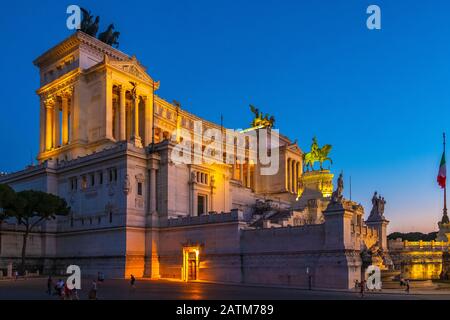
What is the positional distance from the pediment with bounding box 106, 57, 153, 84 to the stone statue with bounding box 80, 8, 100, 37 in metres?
10.6

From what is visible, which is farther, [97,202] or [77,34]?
[77,34]

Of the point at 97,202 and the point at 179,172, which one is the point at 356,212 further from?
the point at 97,202

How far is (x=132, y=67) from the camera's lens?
92750mm

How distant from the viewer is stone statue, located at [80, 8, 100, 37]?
96938mm

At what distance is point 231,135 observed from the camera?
12719 centimetres

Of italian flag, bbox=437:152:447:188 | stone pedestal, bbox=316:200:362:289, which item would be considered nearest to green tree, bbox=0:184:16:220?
stone pedestal, bbox=316:200:362:289

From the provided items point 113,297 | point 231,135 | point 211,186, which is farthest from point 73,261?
point 231,135

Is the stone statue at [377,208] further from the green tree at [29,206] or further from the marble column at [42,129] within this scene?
the marble column at [42,129]

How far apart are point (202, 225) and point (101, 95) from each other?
35.3m

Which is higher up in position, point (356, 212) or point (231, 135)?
point (231, 135)

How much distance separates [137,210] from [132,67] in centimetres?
3382

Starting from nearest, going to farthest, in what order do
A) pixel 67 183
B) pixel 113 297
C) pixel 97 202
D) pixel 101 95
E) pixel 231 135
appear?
pixel 113 297, pixel 97 202, pixel 67 183, pixel 101 95, pixel 231 135

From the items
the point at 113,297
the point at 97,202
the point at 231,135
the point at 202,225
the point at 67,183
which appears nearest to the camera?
the point at 113,297

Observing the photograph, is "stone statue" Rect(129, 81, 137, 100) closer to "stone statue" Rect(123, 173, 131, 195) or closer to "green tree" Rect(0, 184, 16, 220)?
"stone statue" Rect(123, 173, 131, 195)
